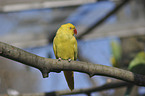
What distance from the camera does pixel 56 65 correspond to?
4.86 ft

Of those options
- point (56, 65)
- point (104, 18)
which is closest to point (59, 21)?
point (104, 18)

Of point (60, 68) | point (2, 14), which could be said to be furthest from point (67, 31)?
point (2, 14)

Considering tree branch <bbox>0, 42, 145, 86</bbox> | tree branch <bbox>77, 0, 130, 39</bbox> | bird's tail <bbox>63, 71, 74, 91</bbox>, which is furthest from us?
tree branch <bbox>77, 0, 130, 39</bbox>

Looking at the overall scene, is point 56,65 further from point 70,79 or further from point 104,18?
point 104,18

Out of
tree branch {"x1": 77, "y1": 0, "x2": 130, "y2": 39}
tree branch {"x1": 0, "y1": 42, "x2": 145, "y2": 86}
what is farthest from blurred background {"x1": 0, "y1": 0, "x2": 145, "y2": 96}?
tree branch {"x1": 0, "y1": 42, "x2": 145, "y2": 86}

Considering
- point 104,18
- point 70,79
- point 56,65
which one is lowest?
point 70,79

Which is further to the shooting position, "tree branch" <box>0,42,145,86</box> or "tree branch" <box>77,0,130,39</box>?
"tree branch" <box>77,0,130,39</box>

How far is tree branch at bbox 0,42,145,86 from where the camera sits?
127 centimetres

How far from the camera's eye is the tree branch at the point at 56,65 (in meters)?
1.27

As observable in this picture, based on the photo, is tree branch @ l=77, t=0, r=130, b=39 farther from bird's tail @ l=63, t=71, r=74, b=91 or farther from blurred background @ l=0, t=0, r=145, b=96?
bird's tail @ l=63, t=71, r=74, b=91

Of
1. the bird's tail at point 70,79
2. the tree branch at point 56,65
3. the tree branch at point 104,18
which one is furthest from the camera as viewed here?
the tree branch at point 104,18

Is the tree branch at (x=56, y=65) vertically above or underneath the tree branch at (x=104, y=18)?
underneath

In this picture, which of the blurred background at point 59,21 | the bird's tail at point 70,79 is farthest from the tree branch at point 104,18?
the bird's tail at point 70,79

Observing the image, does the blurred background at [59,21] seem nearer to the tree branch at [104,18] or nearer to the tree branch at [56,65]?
the tree branch at [104,18]
